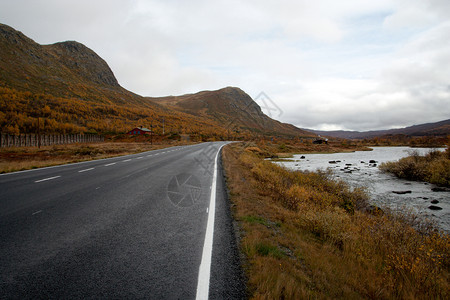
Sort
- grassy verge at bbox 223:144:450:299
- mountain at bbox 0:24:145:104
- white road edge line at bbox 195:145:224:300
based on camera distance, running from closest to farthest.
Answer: white road edge line at bbox 195:145:224:300, grassy verge at bbox 223:144:450:299, mountain at bbox 0:24:145:104

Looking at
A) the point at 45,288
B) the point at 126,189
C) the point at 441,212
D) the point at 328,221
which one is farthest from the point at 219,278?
the point at 441,212

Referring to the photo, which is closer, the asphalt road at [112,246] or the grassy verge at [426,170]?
the asphalt road at [112,246]

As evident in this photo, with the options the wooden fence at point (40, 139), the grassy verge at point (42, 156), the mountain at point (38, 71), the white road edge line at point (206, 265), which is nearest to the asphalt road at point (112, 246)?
the white road edge line at point (206, 265)

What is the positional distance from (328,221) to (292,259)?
1.98m

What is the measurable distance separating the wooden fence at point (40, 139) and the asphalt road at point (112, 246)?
107 ft

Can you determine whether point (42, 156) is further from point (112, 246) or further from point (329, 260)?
point (329, 260)

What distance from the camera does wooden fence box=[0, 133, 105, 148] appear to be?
2811 cm

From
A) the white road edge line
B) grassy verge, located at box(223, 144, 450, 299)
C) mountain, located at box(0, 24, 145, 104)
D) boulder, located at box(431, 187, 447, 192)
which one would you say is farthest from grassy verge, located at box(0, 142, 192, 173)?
mountain, located at box(0, 24, 145, 104)

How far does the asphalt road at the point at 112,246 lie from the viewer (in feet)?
7.34

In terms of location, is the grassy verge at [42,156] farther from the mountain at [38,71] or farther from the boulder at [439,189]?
the mountain at [38,71]

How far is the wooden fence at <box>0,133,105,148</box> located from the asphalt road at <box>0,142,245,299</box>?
32538 millimetres

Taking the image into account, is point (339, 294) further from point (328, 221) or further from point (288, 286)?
point (328, 221)

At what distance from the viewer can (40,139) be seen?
32531 mm

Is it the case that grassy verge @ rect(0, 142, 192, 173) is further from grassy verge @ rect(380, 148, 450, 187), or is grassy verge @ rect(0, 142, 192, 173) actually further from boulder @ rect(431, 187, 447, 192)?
grassy verge @ rect(380, 148, 450, 187)
